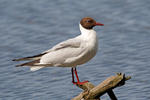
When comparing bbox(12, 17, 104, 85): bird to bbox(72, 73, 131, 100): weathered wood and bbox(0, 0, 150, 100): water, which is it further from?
bbox(0, 0, 150, 100): water

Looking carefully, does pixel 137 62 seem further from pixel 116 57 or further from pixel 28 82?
pixel 28 82

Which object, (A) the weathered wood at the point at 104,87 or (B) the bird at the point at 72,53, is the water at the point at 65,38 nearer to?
(B) the bird at the point at 72,53

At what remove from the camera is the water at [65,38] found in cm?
1509

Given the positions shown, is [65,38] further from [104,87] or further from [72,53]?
[104,87]

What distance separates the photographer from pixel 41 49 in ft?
60.0

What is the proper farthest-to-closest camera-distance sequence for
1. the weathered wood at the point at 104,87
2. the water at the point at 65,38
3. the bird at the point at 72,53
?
the water at the point at 65,38
the bird at the point at 72,53
the weathered wood at the point at 104,87

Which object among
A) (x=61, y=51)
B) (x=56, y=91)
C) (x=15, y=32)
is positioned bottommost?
(x=56, y=91)

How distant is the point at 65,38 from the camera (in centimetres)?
1903

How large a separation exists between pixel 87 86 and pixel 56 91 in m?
3.40

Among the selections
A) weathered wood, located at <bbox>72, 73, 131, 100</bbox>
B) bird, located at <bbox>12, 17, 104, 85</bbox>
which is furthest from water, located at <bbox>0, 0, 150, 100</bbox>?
weathered wood, located at <bbox>72, 73, 131, 100</bbox>

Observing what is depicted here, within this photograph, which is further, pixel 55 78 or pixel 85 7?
pixel 85 7

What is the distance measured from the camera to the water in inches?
594

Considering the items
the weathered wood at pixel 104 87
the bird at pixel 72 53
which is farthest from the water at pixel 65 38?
the weathered wood at pixel 104 87

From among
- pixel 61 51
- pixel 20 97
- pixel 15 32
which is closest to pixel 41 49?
Answer: pixel 15 32
